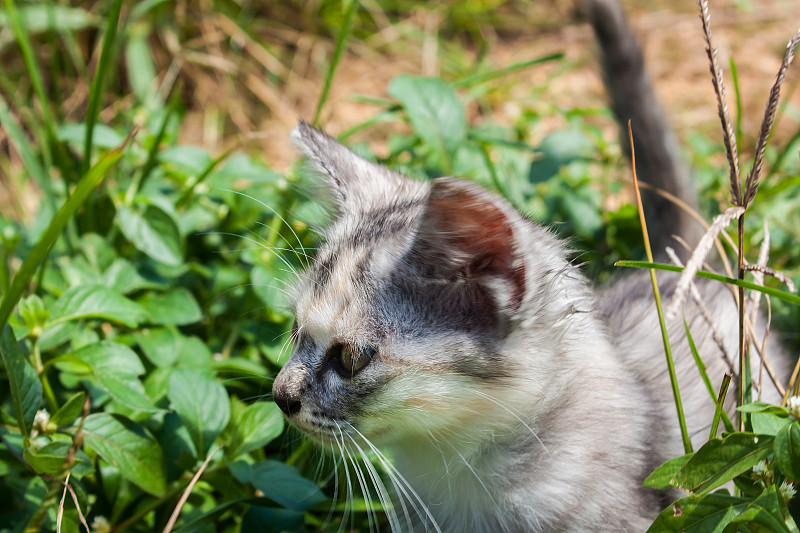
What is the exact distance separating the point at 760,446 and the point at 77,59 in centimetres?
298

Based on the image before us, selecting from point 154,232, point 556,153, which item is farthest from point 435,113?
point 154,232

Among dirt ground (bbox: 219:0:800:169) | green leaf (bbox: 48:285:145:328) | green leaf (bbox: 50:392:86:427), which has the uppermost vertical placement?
dirt ground (bbox: 219:0:800:169)

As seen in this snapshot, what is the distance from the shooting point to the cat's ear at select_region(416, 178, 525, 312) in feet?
3.69

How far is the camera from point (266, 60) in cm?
396

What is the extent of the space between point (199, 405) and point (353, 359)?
46 centimetres

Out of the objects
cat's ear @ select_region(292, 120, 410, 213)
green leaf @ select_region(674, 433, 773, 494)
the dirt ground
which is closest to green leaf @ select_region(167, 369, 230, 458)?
cat's ear @ select_region(292, 120, 410, 213)

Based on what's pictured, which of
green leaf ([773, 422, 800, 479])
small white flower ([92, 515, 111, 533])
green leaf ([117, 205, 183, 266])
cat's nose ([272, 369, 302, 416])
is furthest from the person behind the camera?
green leaf ([117, 205, 183, 266])

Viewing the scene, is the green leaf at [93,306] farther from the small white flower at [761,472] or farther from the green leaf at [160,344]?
the small white flower at [761,472]

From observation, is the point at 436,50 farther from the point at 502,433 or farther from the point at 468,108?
the point at 502,433

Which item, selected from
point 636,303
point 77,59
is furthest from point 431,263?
point 77,59

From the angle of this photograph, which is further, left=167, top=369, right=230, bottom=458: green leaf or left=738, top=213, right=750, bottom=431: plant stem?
left=167, top=369, right=230, bottom=458: green leaf

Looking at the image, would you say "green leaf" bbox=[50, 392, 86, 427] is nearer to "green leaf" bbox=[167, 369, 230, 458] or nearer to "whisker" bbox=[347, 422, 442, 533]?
"green leaf" bbox=[167, 369, 230, 458]

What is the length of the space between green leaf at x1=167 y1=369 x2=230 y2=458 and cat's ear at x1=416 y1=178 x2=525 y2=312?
0.66m

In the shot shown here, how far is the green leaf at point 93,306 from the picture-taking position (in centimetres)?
162
